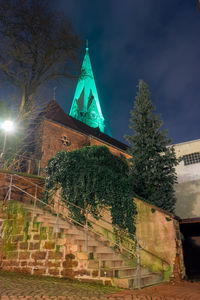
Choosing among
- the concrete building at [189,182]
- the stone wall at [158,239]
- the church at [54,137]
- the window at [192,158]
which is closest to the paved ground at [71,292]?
the stone wall at [158,239]

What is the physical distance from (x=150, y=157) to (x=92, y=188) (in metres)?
4.05

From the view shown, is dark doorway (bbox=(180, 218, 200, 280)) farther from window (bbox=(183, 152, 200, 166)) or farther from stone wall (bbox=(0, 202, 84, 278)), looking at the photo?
stone wall (bbox=(0, 202, 84, 278))

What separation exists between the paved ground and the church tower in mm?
50591

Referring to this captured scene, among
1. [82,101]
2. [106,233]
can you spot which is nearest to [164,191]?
[106,233]

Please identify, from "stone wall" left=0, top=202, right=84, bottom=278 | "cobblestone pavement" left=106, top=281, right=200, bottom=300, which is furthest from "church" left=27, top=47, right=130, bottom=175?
"cobblestone pavement" left=106, top=281, right=200, bottom=300

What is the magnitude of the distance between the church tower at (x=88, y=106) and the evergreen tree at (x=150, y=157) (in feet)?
138

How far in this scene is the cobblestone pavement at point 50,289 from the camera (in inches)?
203

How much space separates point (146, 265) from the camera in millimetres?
9359

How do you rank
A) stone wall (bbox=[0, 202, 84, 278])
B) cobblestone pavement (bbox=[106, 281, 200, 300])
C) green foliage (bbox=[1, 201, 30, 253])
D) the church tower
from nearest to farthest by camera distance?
cobblestone pavement (bbox=[106, 281, 200, 300]), stone wall (bbox=[0, 202, 84, 278]), green foliage (bbox=[1, 201, 30, 253]), the church tower

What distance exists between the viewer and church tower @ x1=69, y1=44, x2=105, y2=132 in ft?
192

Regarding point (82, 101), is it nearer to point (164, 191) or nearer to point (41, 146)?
point (41, 146)

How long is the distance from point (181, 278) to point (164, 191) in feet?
13.5

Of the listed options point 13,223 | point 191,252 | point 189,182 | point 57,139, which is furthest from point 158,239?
point 57,139

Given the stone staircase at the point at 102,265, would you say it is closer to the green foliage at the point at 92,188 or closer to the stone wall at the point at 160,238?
the stone wall at the point at 160,238
